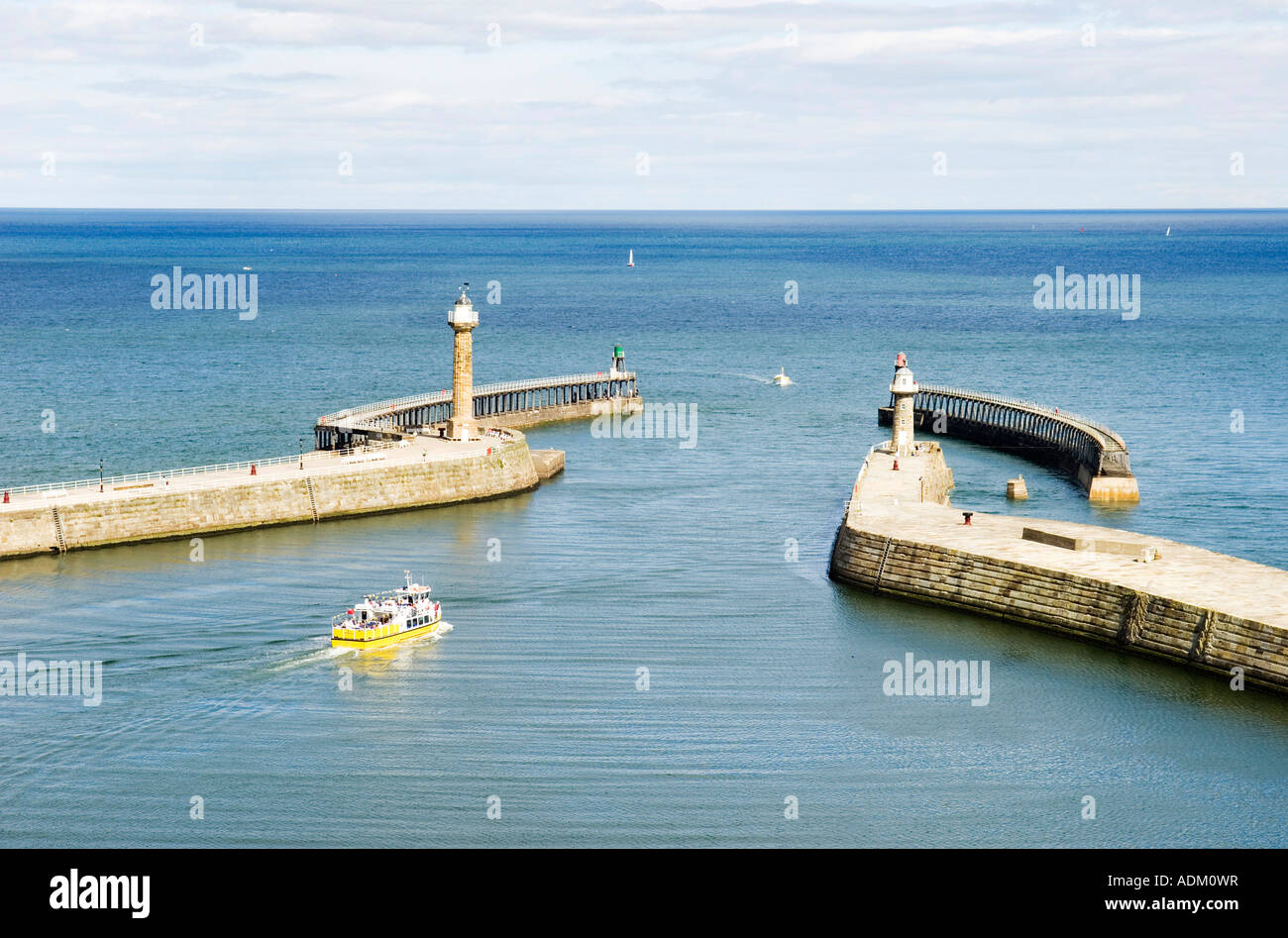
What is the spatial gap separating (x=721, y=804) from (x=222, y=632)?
2415 centimetres

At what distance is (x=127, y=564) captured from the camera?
72.4 metres

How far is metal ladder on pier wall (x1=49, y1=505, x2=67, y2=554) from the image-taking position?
74.1 m

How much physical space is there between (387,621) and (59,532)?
75.0ft

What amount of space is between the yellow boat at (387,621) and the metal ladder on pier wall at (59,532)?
18670mm

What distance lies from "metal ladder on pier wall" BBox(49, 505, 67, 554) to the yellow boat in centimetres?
1867

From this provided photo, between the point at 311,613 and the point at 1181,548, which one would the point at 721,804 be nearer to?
the point at 311,613

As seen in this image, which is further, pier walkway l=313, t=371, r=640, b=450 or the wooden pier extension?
pier walkway l=313, t=371, r=640, b=450

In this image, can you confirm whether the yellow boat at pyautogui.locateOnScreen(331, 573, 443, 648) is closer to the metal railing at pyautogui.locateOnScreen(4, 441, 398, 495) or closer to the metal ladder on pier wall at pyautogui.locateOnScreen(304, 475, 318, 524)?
the metal ladder on pier wall at pyautogui.locateOnScreen(304, 475, 318, 524)

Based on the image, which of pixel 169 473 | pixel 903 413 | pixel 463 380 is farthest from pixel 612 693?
pixel 903 413

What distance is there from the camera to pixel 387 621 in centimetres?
6053

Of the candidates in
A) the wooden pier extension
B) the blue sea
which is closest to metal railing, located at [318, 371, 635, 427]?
the blue sea

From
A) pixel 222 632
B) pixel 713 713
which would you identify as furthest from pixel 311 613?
pixel 713 713

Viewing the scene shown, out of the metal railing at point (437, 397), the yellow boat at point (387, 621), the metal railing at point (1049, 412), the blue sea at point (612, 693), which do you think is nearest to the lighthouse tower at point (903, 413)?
the blue sea at point (612, 693)

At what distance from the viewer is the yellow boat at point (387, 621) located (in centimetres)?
5969
